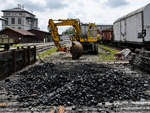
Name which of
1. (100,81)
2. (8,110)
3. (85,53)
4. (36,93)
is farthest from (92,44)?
(8,110)

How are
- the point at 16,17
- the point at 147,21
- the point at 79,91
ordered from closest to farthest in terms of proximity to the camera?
the point at 79,91, the point at 147,21, the point at 16,17

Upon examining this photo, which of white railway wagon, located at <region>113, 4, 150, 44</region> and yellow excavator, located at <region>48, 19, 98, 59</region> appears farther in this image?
yellow excavator, located at <region>48, 19, 98, 59</region>

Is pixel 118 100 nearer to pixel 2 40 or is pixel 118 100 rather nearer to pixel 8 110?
pixel 8 110

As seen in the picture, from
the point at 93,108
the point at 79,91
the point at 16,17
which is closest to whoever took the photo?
the point at 93,108

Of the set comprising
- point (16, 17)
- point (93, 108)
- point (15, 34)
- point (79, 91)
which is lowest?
point (93, 108)

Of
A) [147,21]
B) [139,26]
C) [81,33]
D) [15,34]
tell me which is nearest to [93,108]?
A: [147,21]

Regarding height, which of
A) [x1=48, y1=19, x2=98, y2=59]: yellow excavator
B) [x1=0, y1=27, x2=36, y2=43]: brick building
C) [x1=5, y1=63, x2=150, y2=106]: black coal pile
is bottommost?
[x1=5, y1=63, x2=150, y2=106]: black coal pile

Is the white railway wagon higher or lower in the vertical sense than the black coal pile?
higher

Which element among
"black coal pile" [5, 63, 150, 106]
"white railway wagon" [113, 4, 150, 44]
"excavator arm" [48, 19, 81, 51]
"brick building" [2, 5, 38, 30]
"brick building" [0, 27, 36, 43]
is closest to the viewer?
"black coal pile" [5, 63, 150, 106]

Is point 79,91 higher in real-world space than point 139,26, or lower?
lower

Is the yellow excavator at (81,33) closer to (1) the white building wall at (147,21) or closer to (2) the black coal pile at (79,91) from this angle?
(1) the white building wall at (147,21)

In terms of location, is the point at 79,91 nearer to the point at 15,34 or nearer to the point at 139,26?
the point at 139,26

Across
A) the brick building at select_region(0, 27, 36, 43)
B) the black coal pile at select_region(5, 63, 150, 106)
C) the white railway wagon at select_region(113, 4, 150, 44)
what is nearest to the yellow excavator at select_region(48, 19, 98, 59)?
the white railway wagon at select_region(113, 4, 150, 44)

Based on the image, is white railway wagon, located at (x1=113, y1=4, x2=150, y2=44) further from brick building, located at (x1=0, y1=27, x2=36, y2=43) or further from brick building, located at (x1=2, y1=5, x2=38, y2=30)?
brick building, located at (x1=2, y1=5, x2=38, y2=30)
